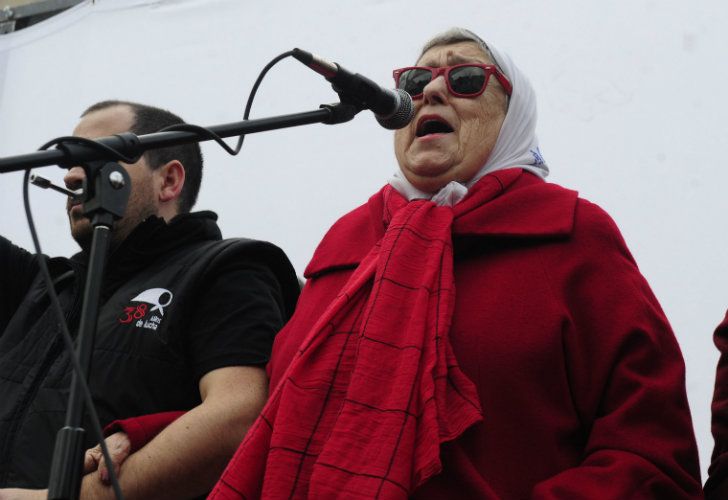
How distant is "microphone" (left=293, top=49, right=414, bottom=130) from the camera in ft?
5.43

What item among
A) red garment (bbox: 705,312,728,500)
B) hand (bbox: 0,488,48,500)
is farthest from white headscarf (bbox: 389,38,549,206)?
hand (bbox: 0,488,48,500)

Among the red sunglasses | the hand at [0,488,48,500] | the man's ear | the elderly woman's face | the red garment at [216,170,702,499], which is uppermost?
the red sunglasses

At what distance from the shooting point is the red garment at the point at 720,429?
1811 mm

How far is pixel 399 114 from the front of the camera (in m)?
1.77

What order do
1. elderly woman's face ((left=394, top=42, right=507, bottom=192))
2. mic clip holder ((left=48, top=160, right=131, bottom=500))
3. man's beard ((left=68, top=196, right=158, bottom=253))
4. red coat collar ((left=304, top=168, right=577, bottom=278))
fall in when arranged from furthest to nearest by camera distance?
man's beard ((left=68, top=196, right=158, bottom=253)), elderly woman's face ((left=394, top=42, right=507, bottom=192)), red coat collar ((left=304, top=168, right=577, bottom=278)), mic clip holder ((left=48, top=160, right=131, bottom=500))

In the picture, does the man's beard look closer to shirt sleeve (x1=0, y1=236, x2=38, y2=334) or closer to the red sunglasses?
shirt sleeve (x1=0, y1=236, x2=38, y2=334)

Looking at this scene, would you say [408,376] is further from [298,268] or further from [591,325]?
[298,268]

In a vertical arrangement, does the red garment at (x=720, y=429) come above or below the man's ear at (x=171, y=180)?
below

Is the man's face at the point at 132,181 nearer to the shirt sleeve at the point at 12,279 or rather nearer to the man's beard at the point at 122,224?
the man's beard at the point at 122,224

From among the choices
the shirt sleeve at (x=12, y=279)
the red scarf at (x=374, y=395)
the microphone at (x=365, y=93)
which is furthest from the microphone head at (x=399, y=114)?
the shirt sleeve at (x=12, y=279)

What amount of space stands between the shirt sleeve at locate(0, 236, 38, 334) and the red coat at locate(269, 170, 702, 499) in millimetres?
1498

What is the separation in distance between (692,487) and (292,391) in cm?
71

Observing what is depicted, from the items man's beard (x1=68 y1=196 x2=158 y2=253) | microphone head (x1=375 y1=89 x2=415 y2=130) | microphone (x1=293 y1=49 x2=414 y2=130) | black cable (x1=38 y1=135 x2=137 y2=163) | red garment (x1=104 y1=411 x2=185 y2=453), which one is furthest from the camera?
man's beard (x1=68 y1=196 x2=158 y2=253)

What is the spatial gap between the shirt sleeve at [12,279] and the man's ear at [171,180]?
0.43 meters
